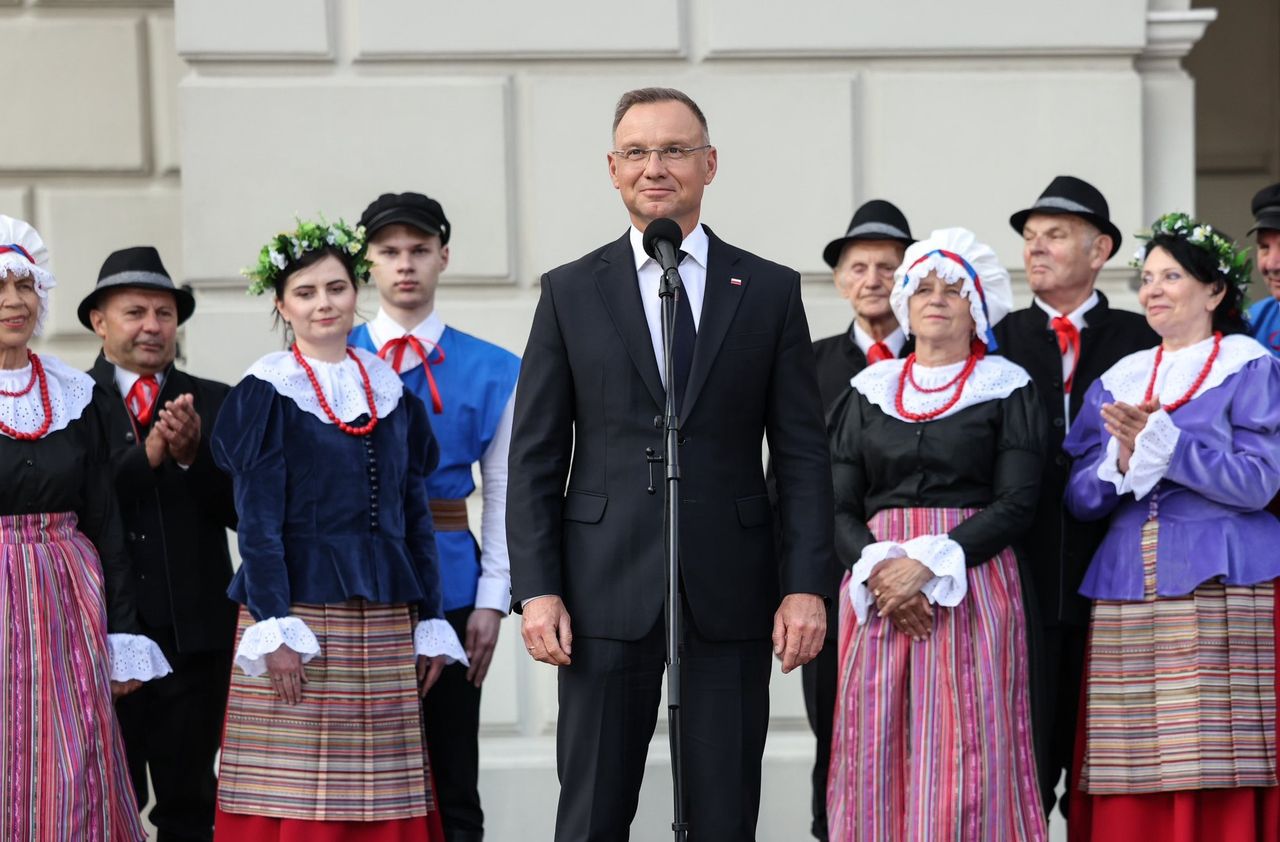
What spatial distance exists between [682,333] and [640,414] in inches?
7.7

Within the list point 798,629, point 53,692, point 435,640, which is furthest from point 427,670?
point 798,629

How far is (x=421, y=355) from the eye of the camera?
5.21m

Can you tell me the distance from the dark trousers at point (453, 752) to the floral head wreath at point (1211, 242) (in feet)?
7.84

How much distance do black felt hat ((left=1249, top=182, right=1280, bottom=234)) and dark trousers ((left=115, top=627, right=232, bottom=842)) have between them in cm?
351

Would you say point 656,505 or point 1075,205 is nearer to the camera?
point 656,505

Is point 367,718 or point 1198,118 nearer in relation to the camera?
point 367,718

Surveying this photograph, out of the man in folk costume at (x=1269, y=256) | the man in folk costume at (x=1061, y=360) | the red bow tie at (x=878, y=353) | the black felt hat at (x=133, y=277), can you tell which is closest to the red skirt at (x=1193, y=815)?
the man in folk costume at (x=1061, y=360)

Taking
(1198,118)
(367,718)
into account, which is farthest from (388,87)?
(1198,118)

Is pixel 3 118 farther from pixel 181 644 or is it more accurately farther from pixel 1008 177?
pixel 1008 177

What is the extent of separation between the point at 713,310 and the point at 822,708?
2.27 m

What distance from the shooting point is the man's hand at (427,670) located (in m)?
4.76

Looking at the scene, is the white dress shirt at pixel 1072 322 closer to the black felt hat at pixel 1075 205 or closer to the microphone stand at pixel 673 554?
the black felt hat at pixel 1075 205

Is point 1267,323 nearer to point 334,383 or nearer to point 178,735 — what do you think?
point 334,383

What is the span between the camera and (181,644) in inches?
205
